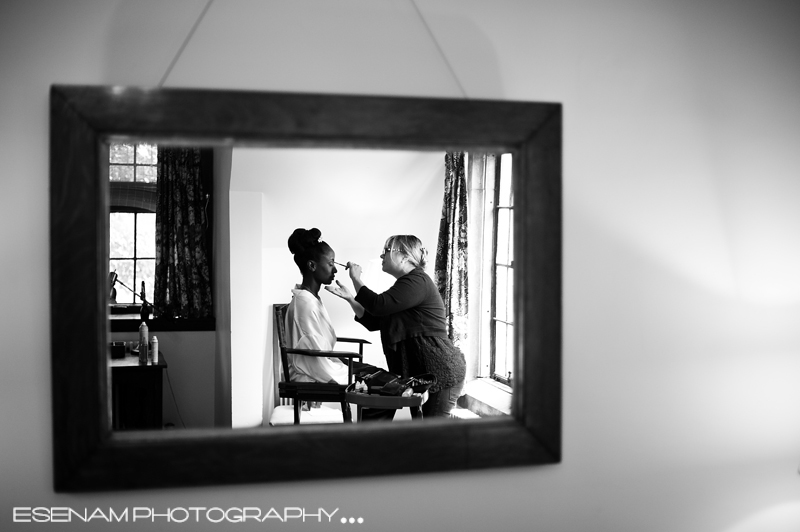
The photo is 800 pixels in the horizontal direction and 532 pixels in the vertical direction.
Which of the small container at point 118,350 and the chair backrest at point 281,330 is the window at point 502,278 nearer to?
the chair backrest at point 281,330

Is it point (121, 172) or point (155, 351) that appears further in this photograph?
point (121, 172)

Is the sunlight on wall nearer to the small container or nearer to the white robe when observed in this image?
the white robe

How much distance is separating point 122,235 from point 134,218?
0.12 metres

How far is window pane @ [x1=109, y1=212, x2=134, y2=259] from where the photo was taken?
3.99 meters

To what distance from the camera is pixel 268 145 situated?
1482 millimetres

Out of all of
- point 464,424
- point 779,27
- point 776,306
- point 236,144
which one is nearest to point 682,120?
point 779,27

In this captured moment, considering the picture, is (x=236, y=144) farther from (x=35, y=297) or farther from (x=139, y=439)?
(x=139, y=439)

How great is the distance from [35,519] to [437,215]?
2.75 meters

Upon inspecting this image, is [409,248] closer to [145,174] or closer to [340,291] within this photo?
[340,291]

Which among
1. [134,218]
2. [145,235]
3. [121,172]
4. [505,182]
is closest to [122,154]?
[121,172]

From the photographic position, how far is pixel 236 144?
148 centimetres

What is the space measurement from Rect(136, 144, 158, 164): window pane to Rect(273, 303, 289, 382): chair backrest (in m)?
1.11

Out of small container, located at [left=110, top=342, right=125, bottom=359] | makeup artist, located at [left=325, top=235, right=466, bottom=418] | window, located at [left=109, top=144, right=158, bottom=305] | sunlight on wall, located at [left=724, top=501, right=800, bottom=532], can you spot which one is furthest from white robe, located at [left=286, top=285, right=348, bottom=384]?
sunlight on wall, located at [left=724, top=501, right=800, bottom=532]

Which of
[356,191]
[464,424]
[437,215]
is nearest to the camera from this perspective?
[464,424]
